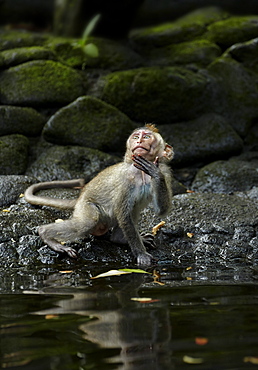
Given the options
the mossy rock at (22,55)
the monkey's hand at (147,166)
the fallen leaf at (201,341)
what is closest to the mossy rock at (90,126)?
the mossy rock at (22,55)

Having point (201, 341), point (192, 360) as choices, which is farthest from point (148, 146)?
point (192, 360)

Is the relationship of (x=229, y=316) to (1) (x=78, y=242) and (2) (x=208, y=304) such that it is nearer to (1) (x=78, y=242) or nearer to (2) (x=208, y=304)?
(2) (x=208, y=304)

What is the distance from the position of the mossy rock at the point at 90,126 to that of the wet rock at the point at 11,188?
5.72 feet

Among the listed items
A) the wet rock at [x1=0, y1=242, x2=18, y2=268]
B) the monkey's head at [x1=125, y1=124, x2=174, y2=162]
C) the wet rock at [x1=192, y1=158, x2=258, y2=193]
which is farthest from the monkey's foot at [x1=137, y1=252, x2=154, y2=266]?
the wet rock at [x1=192, y1=158, x2=258, y2=193]

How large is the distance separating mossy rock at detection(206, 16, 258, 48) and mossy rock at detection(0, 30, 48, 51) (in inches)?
139

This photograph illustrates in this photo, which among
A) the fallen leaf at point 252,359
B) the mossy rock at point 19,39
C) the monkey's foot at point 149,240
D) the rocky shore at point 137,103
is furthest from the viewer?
the mossy rock at point 19,39

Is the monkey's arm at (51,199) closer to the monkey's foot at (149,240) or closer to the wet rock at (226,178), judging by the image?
the monkey's foot at (149,240)

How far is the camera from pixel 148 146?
16.3 feet

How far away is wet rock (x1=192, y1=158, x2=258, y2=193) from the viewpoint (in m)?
8.05

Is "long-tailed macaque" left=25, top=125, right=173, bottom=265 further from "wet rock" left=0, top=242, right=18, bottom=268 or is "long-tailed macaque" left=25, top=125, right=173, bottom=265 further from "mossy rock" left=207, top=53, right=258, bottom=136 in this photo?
"mossy rock" left=207, top=53, right=258, bottom=136

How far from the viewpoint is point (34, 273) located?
4.52 metres

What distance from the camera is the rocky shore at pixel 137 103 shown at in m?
8.14

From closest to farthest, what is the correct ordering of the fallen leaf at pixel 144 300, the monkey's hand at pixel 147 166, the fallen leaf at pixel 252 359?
the fallen leaf at pixel 252 359, the fallen leaf at pixel 144 300, the monkey's hand at pixel 147 166

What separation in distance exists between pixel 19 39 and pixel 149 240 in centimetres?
611
